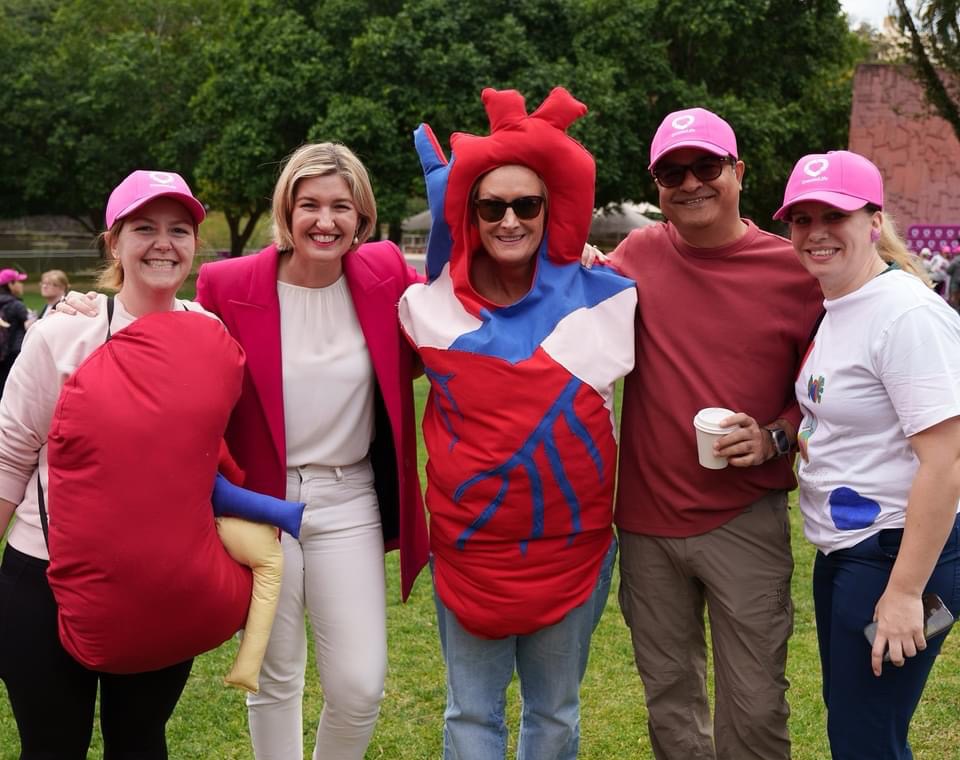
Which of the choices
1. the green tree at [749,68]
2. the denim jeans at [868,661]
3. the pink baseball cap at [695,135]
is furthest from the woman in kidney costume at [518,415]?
the green tree at [749,68]

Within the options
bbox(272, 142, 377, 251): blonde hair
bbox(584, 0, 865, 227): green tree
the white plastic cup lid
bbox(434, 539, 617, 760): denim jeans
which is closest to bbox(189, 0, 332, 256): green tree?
bbox(584, 0, 865, 227): green tree

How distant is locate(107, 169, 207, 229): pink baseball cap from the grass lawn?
2265mm

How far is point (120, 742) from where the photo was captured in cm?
270

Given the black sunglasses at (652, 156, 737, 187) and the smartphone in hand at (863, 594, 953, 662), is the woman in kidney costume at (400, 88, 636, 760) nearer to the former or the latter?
the black sunglasses at (652, 156, 737, 187)

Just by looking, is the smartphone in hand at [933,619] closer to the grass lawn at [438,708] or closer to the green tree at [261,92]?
the grass lawn at [438,708]

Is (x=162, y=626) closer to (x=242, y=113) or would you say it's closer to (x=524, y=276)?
(x=524, y=276)

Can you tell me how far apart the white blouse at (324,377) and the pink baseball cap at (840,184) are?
1276 mm

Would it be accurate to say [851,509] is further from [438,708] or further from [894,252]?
[438,708]

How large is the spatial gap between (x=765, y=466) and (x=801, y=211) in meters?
0.75

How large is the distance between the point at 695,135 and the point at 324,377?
1.26 metres

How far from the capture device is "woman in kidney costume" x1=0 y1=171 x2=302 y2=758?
240 cm

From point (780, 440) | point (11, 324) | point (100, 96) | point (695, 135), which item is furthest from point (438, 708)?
point (100, 96)

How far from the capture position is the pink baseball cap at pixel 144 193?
261 cm

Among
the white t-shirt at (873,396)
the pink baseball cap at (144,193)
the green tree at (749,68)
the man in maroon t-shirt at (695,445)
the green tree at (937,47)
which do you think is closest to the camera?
the white t-shirt at (873,396)
